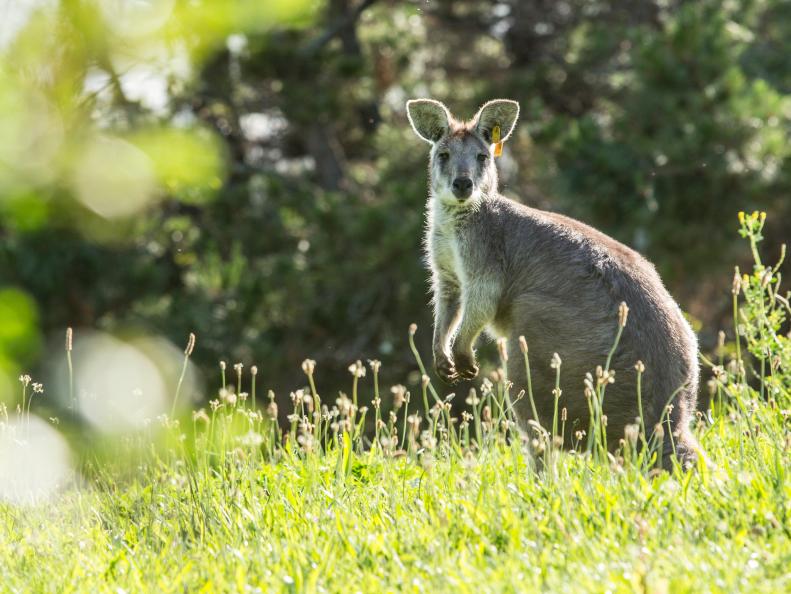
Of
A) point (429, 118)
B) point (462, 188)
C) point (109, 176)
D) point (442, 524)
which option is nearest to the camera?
point (109, 176)

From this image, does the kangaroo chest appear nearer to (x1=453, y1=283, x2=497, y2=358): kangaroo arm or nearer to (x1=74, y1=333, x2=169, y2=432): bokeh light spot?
(x1=453, y1=283, x2=497, y2=358): kangaroo arm

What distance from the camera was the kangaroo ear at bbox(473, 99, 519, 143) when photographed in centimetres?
661

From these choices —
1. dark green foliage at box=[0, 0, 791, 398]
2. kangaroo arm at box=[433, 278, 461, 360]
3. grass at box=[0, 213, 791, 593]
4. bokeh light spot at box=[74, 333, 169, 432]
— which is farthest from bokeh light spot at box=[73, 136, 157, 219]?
dark green foliage at box=[0, 0, 791, 398]

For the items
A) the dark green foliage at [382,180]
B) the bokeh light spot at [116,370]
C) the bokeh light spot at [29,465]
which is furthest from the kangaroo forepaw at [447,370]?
the dark green foliage at [382,180]

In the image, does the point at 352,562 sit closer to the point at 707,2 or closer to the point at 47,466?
the point at 47,466

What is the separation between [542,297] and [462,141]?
4.79 ft

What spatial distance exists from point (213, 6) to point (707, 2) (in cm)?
1280

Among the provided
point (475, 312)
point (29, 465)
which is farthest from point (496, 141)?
point (29, 465)

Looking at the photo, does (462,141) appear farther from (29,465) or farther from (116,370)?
(116,370)

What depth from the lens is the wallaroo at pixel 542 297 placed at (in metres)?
5.06

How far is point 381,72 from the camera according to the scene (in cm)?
1738

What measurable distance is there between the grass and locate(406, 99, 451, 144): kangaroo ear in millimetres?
2409

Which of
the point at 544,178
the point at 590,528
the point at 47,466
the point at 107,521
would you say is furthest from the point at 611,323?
the point at 544,178

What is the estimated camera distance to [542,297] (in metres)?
5.55
